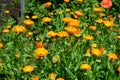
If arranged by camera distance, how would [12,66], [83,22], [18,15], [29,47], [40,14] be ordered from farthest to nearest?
[18,15] → [40,14] → [83,22] → [29,47] → [12,66]

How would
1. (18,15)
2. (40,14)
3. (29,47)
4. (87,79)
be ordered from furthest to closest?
(18,15) < (40,14) < (29,47) < (87,79)

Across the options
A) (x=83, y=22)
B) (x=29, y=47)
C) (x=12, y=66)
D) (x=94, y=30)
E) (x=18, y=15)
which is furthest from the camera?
(x=18, y=15)

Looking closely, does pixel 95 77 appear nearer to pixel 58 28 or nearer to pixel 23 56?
pixel 23 56

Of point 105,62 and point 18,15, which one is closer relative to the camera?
point 105,62

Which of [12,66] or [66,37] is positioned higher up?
[66,37]

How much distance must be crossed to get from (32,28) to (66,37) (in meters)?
1.38

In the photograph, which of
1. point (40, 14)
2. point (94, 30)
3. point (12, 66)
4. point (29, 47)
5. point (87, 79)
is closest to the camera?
point (87, 79)

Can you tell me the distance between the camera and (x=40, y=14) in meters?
5.05

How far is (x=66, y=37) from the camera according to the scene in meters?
3.59

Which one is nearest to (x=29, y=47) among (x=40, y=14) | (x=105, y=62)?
(x=105, y=62)

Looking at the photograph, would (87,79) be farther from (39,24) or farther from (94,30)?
(39,24)

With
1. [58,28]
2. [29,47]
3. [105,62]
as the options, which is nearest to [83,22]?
[58,28]

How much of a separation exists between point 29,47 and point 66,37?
51 centimetres

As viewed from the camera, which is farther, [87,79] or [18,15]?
[18,15]
